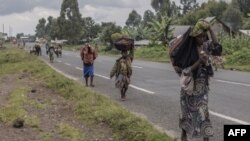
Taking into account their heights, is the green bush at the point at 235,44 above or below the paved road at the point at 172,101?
above

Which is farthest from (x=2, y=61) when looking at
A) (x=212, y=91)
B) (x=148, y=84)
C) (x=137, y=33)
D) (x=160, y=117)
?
(x=137, y=33)

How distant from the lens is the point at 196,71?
739 cm

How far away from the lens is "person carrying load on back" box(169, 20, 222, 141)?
7.30 meters

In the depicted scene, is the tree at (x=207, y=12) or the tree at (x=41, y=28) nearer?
the tree at (x=207, y=12)

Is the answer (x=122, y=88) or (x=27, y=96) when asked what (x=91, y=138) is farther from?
(x=27, y=96)

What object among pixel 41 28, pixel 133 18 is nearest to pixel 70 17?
pixel 133 18

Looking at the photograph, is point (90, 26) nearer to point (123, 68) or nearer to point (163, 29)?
point (163, 29)

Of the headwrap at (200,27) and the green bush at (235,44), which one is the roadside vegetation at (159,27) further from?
the headwrap at (200,27)

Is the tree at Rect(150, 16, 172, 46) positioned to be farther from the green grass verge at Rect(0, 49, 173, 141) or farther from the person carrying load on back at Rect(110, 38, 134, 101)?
the person carrying load on back at Rect(110, 38, 134, 101)

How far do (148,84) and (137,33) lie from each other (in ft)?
187

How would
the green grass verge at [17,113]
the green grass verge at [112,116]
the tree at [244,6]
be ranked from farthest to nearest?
the tree at [244,6] → the green grass verge at [17,113] → the green grass verge at [112,116]

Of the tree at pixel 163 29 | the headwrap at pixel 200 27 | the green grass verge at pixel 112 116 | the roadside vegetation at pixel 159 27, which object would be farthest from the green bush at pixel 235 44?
the headwrap at pixel 200 27

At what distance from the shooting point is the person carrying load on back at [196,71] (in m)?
7.30

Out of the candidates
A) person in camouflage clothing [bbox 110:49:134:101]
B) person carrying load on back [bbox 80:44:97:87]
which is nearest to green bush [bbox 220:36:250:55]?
person carrying load on back [bbox 80:44:97:87]
